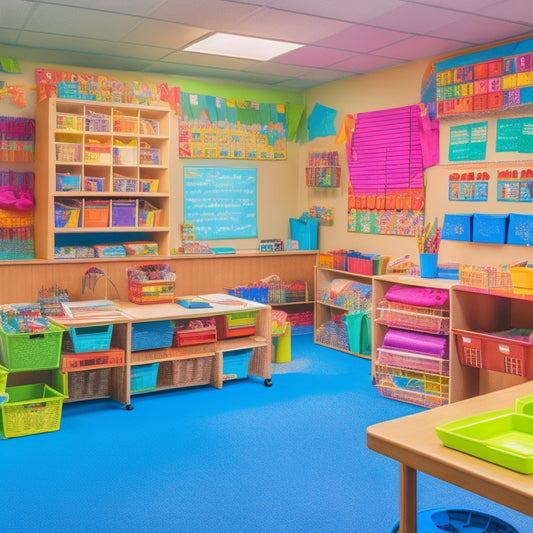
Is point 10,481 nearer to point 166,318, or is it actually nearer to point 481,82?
point 166,318

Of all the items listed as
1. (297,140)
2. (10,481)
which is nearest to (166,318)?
(10,481)

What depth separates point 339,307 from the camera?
726 cm

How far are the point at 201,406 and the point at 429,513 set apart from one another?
2782 mm

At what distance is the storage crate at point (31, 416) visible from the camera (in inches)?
181

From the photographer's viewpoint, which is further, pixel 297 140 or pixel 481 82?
pixel 297 140

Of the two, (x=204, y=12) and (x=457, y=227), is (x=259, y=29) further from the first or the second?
(x=457, y=227)

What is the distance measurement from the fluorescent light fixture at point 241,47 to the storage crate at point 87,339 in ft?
9.02

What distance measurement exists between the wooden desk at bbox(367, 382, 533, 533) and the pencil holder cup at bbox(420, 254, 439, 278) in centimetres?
309

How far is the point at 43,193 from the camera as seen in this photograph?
21.7 feet

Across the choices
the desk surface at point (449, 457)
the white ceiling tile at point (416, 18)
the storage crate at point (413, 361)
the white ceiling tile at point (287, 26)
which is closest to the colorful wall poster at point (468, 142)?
the white ceiling tile at point (416, 18)

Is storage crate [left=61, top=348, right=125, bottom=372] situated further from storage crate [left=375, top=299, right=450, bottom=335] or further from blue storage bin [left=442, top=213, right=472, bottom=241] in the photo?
blue storage bin [left=442, top=213, right=472, bottom=241]

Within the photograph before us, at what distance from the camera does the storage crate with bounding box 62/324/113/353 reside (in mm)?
5082

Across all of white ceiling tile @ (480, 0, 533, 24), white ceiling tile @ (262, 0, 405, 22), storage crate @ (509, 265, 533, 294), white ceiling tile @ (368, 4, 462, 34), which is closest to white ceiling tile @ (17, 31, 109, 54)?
white ceiling tile @ (262, 0, 405, 22)

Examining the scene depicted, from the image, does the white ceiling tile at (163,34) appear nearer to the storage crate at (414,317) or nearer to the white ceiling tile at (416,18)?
the white ceiling tile at (416,18)
